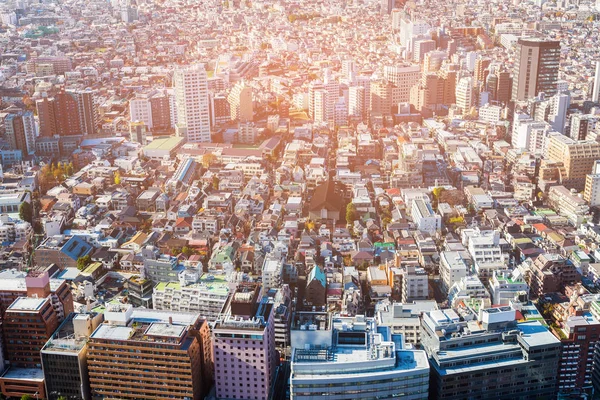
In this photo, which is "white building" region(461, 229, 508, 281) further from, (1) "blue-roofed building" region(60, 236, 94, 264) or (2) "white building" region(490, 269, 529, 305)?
(1) "blue-roofed building" region(60, 236, 94, 264)

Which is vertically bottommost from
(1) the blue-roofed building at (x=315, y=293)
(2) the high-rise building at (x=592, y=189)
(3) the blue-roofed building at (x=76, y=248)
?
(1) the blue-roofed building at (x=315, y=293)

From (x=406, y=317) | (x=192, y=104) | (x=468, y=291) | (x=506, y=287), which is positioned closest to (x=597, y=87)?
(x=192, y=104)

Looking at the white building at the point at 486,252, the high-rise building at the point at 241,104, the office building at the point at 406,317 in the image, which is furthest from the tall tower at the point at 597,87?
the office building at the point at 406,317

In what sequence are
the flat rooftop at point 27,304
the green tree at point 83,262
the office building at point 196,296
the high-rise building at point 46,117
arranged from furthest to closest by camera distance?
the high-rise building at point 46,117 → the green tree at point 83,262 → the office building at point 196,296 → the flat rooftop at point 27,304

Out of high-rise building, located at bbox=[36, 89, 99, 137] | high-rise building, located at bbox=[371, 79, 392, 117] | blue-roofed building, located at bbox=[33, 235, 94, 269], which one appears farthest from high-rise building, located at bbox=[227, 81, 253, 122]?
blue-roofed building, located at bbox=[33, 235, 94, 269]

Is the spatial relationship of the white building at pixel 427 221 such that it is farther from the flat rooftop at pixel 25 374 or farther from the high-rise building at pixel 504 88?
the high-rise building at pixel 504 88

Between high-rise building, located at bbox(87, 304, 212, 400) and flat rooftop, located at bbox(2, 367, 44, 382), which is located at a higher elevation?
high-rise building, located at bbox(87, 304, 212, 400)

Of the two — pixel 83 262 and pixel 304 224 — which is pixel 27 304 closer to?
pixel 83 262
